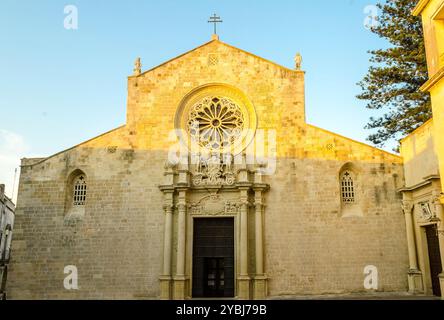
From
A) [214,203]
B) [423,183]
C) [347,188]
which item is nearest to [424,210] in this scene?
[423,183]

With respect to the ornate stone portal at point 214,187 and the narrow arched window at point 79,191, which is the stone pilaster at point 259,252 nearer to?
the ornate stone portal at point 214,187

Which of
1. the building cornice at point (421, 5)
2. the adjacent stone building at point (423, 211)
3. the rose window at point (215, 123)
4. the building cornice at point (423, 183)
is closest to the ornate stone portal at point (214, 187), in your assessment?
the rose window at point (215, 123)

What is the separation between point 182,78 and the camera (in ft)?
57.8

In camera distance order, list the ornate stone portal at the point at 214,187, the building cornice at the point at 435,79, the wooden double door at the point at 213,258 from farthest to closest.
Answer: the wooden double door at the point at 213,258 → the ornate stone portal at the point at 214,187 → the building cornice at the point at 435,79

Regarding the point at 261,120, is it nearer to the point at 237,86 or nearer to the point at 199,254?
the point at 237,86

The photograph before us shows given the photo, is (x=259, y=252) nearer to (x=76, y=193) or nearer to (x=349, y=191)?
(x=349, y=191)

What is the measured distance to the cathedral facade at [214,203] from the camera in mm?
15234

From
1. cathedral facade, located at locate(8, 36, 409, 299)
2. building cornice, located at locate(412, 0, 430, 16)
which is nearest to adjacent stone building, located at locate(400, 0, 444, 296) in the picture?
cathedral facade, located at locate(8, 36, 409, 299)

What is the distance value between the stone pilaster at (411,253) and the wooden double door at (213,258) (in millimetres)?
6555

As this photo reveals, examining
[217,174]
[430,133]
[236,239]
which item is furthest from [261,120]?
[430,133]

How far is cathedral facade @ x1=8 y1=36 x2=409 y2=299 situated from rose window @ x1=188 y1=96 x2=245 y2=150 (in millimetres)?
47

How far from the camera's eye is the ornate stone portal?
15086 millimetres

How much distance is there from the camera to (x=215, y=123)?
17422 millimetres
